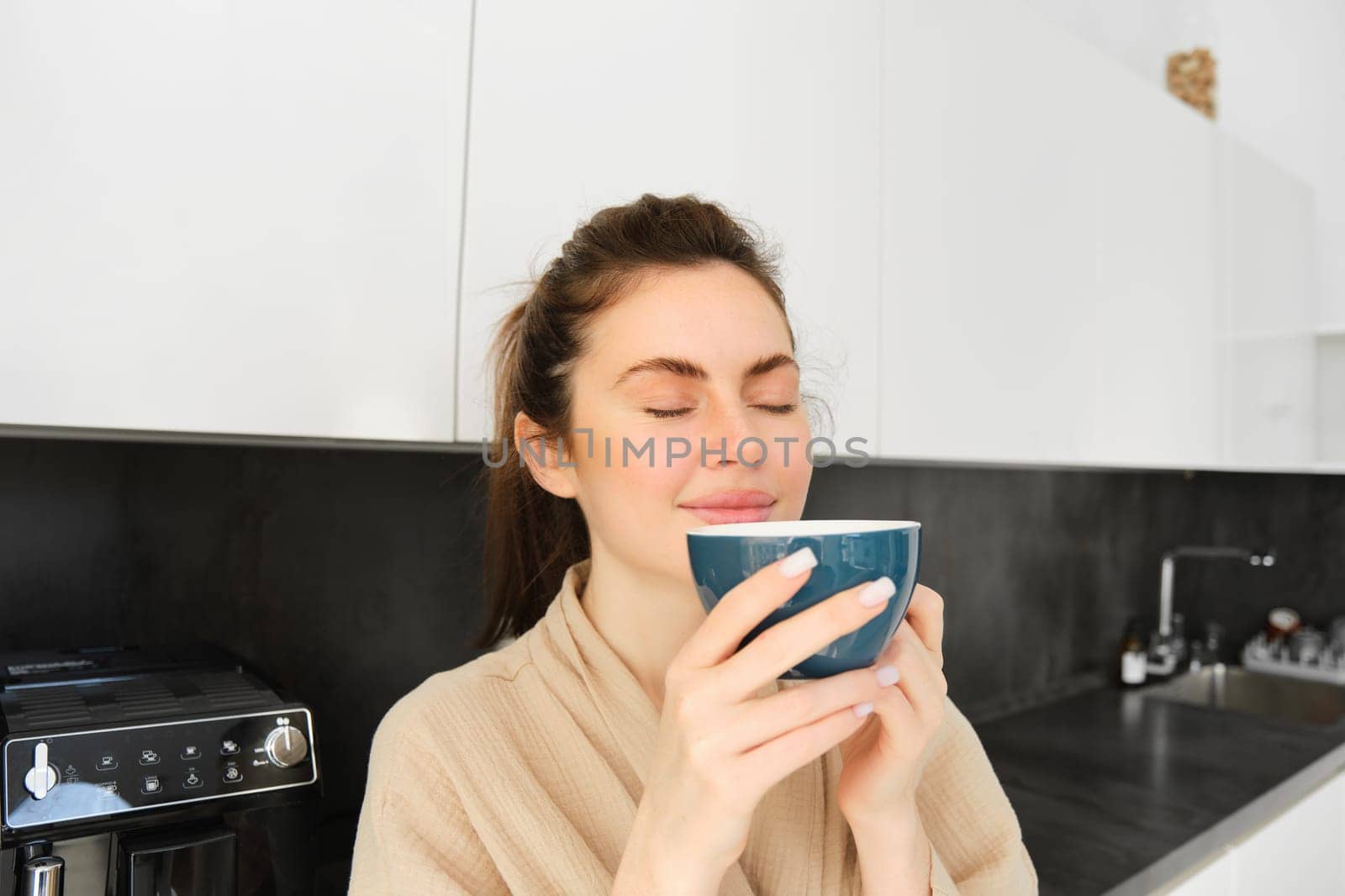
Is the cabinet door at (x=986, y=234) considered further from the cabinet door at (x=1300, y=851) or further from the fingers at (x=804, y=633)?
the fingers at (x=804, y=633)

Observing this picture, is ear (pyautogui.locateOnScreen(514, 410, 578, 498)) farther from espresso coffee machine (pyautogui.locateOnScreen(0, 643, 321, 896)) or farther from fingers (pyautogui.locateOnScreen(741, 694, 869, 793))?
fingers (pyautogui.locateOnScreen(741, 694, 869, 793))

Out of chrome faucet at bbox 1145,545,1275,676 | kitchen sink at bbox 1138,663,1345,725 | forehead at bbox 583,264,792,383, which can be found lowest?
kitchen sink at bbox 1138,663,1345,725

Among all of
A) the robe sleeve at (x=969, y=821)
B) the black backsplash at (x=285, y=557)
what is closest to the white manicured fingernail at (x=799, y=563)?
the robe sleeve at (x=969, y=821)

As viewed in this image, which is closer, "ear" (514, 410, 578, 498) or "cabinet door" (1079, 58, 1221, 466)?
"ear" (514, 410, 578, 498)

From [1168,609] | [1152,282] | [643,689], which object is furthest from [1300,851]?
[643,689]

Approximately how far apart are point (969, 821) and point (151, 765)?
0.78 metres

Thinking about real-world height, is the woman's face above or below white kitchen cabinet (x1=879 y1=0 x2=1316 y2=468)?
below

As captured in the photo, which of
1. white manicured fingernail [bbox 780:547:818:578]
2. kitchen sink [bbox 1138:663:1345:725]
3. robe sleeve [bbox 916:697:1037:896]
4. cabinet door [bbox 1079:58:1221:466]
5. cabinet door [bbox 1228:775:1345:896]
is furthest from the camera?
kitchen sink [bbox 1138:663:1345:725]

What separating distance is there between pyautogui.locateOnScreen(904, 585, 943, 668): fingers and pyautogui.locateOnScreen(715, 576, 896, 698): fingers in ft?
0.59

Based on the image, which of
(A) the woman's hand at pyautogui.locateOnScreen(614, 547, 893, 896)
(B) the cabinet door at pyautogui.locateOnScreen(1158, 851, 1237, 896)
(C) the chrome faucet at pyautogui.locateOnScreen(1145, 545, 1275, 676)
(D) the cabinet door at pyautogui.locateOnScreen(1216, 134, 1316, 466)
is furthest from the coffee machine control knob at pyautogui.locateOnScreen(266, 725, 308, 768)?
(C) the chrome faucet at pyautogui.locateOnScreen(1145, 545, 1275, 676)

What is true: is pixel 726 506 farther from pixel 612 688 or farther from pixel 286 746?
pixel 286 746

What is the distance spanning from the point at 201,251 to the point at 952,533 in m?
1.79

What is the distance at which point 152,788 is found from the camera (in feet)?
2.55

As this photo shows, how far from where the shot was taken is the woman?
69 cm
